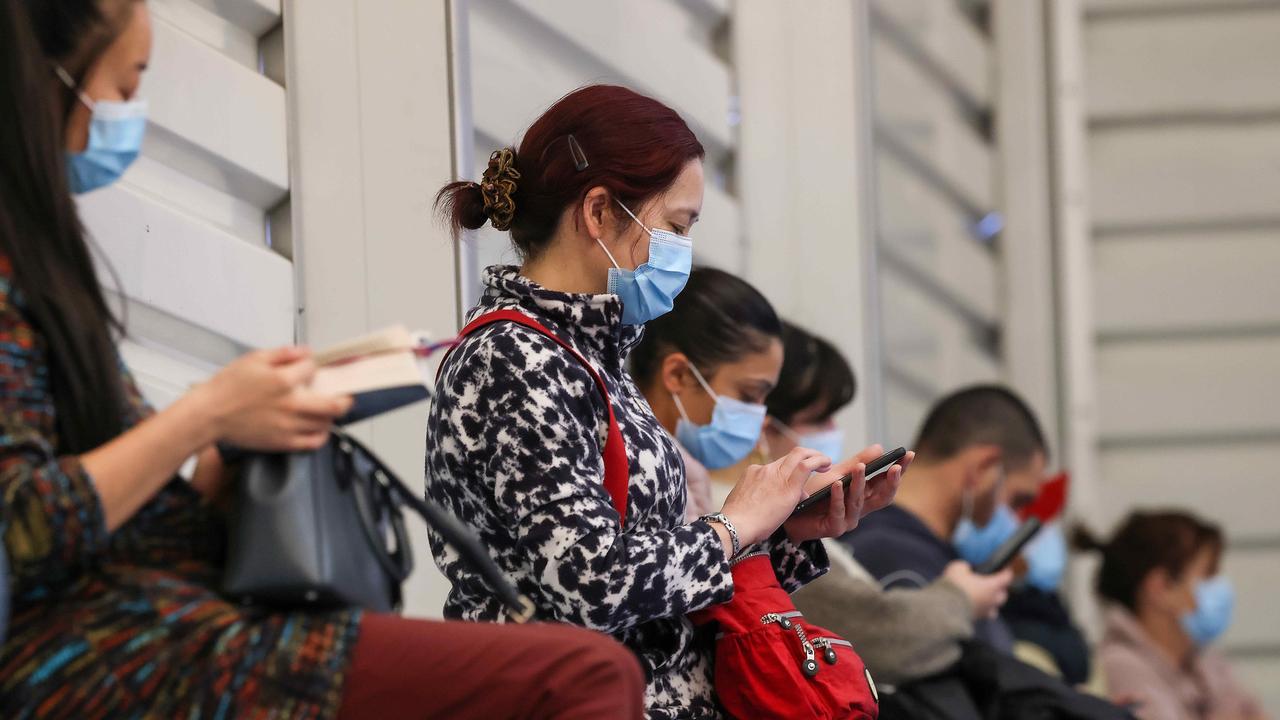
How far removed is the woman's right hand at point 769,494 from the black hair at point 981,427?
2264 millimetres

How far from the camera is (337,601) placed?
5.48ft

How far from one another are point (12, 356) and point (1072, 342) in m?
5.98

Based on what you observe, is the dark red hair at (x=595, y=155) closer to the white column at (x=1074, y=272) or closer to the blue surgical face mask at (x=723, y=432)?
the blue surgical face mask at (x=723, y=432)

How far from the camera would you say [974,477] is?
14.5 feet

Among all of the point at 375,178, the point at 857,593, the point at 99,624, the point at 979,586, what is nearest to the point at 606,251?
the point at 375,178

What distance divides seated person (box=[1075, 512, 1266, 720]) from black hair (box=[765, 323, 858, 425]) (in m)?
2.40

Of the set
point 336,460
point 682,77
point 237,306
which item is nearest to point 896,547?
point 682,77

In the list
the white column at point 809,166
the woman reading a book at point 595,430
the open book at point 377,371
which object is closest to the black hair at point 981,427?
the white column at point 809,166

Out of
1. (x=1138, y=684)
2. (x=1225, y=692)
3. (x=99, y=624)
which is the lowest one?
(x=1225, y=692)

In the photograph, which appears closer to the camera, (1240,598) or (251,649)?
(251,649)

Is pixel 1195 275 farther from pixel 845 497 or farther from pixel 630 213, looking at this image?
pixel 630 213

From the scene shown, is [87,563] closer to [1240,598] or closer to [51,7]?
[51,7]

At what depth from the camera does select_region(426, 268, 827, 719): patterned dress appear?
201 cm

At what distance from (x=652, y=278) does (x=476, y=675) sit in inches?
32.1
